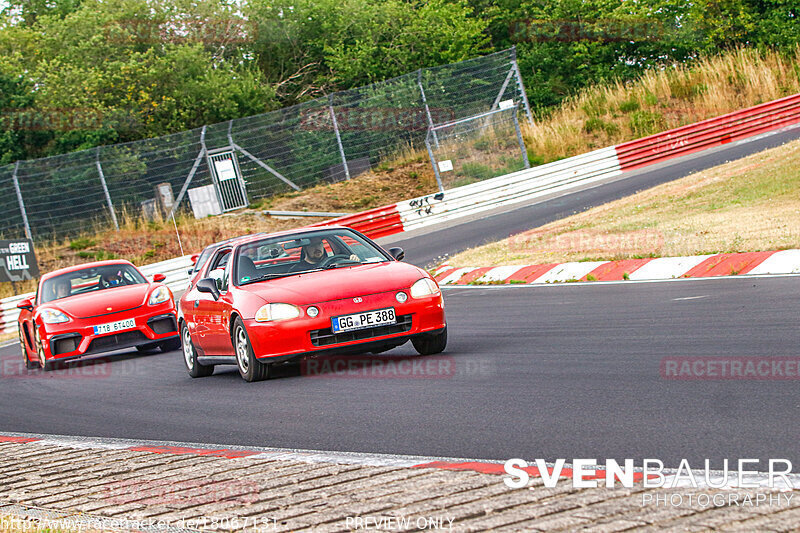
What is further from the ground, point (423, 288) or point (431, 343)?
point (423, 288)

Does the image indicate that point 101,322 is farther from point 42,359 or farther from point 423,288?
point 423,288

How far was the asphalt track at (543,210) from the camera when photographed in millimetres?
22312

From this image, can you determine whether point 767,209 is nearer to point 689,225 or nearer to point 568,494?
point 689,225

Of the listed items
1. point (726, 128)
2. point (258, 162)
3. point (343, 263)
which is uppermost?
point (258, 162)

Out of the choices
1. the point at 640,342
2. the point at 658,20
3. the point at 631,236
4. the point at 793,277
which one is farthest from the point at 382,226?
the point at 658,20

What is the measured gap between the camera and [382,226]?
94.6 ft

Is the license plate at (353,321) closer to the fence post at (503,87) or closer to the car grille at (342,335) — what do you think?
the car grille at (342,335)

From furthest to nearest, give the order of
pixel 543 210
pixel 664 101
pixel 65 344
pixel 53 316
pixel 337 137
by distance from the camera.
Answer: pixel 664 101, pixel 337 137, pixel 543 210, pixel 53 316, pixel 65 344

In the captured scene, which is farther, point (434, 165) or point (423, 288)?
point (434, 165)

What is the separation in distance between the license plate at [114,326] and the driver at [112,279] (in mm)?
1405

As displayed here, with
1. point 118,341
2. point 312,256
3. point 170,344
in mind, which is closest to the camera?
point 312,256

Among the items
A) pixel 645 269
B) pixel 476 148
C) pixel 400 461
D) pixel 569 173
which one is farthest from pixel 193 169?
pixel 400 461

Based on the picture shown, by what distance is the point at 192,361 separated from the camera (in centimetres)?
1078

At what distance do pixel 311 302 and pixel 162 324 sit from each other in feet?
18.2
